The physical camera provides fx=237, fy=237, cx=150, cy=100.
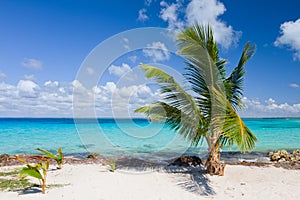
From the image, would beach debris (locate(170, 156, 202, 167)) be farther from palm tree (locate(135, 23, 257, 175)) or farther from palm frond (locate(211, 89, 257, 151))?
palm frond (locate(211, 89, 257, 151))

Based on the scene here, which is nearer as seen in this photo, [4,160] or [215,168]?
[215,168]

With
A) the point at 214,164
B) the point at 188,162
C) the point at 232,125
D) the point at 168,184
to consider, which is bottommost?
the point at 168,184

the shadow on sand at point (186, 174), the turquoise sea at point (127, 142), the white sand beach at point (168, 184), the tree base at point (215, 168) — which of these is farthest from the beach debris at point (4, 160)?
the tree base at point (215, 168)

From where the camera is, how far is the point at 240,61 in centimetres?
816

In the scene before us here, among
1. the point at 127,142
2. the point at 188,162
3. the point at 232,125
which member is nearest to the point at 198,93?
the point at 232,125

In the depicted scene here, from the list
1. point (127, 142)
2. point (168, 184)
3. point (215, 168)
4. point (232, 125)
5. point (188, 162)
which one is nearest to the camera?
point (232, 125)

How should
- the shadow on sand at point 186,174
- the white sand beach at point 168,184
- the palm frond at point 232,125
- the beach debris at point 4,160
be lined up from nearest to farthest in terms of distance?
the palm frond at point 232,125 → the white sand beach at point 168,184 → the shadow on sand at point 186,174 → the beach debris at point 4,160

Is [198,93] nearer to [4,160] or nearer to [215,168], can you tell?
[215,168]

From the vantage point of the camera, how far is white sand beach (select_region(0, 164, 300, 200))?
5781 millimetres

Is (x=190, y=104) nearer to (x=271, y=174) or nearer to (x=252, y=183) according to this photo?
(x=252, y=183)

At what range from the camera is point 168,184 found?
679 centimetres

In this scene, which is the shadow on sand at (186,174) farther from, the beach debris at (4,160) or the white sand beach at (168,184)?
the beach debris at (4,160)

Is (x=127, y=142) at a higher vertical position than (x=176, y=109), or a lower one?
lower

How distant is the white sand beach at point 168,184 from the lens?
578cm
